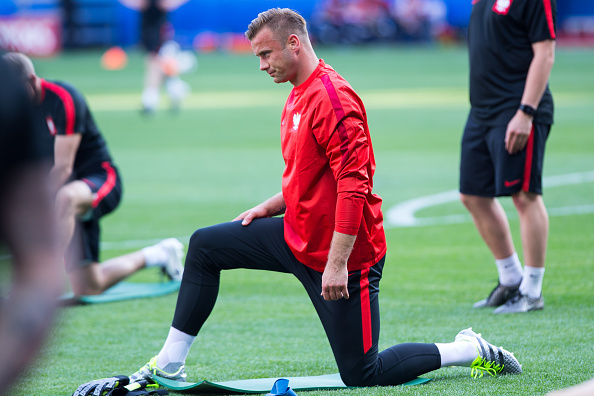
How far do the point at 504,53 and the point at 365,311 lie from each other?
2.43 metres

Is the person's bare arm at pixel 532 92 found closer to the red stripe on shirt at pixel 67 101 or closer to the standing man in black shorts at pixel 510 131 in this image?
the standing man in black shorts at pixel 510 131

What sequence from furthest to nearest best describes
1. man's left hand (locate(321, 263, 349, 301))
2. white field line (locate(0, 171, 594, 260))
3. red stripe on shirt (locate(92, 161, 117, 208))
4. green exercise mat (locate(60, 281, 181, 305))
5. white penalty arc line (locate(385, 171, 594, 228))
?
white penalty arc line (locate(385, 171, 594, 228)) → white field line (locate(0, 171, 594, 260)) → red stripe on shirt (locate(92, 161, 117, 208)) → green exercise mat (locate(60, 281, 181, 305)) → man's left hand (locate(321, 263, 349, 301))

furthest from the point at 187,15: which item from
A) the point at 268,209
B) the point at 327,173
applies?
the point at 327,173

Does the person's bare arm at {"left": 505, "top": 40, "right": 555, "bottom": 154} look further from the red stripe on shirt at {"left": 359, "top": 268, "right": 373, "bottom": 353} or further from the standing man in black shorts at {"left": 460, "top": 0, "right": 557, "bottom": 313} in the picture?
the red stripe on shirt at {"left": 359, "top": 268, "right": 373, "bottom": 353}

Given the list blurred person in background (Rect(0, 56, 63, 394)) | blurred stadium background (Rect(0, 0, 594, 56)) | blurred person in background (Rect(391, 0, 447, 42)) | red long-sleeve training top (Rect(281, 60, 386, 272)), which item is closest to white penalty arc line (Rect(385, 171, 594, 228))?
red long-sleeve training top (Rect(281, 60, 386, 272))

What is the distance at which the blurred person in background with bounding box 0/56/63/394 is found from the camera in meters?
1.82

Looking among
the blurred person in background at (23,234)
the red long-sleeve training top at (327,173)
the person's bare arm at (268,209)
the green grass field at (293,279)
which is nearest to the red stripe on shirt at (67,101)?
the green grass field at (293,279)

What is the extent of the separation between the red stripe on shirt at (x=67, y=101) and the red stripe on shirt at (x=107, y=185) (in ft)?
1.68

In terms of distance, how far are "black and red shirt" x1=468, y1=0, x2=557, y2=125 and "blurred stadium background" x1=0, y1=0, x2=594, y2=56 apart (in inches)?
1544

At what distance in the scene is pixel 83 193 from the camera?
6.61 metres

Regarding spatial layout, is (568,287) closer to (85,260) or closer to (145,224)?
(85,260)

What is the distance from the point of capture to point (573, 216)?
9078mm

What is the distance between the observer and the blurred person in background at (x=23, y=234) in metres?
1.82

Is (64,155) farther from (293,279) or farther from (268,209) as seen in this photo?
A: (268,209)
